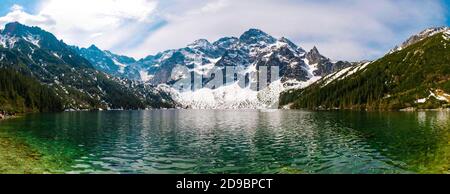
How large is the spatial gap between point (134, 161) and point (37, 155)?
1573cm

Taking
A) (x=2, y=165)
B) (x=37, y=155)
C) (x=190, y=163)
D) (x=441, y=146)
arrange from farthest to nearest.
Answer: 1. (x=441, y=146)
2. (x=37, y=155)
3. (x=190, y=163)
4. (x=2, y=165)

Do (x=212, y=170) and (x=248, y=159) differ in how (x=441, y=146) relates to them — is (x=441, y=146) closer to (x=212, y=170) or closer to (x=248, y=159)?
(x=248, y=159)

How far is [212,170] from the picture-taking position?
1967 inches

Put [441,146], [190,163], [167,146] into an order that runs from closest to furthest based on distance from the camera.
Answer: [190,163]
[441,146]
[167,146]

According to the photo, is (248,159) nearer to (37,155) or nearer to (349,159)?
(349,159)

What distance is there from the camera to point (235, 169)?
50594mm

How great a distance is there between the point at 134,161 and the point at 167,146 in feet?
62.2

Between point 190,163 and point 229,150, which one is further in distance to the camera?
point 229,150
